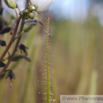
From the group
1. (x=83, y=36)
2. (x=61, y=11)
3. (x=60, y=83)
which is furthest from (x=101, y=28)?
(x=60, y=83)

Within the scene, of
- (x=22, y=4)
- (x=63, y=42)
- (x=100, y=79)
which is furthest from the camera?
(x=63, y=42)

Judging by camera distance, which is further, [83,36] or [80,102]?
[83,36]

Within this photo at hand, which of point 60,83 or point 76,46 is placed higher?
point 76,46

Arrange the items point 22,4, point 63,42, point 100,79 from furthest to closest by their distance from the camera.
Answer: point 63,42
point 100,79
point 22,4

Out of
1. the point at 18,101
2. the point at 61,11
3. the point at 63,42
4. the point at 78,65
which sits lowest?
the point at 18,101

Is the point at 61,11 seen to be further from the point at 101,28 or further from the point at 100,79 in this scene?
the point at 100,79
